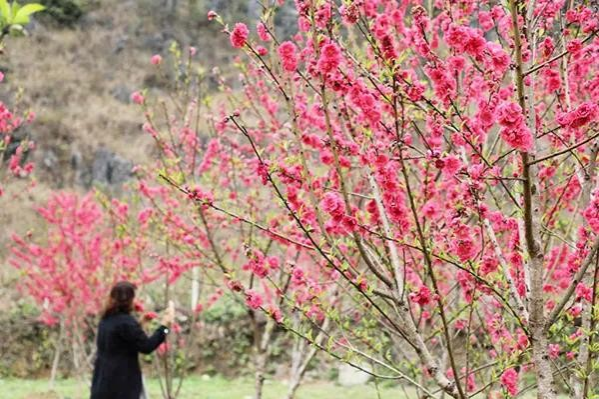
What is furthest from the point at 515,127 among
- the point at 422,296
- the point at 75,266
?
the point at 75,266

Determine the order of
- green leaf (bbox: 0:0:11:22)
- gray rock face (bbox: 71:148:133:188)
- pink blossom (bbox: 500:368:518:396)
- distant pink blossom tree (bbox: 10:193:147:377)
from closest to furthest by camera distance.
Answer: green leaf (bbox: 0:0:11:22) → pink blossom (bbox: 500:368:518:396) → distant pink blossom tree (bbox: 10:193:147:377) → gray rock face (bbox: 71:148:133:188)

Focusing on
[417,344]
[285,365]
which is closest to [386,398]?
[285,365]

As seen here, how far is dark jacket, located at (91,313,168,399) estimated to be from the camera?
3.86m

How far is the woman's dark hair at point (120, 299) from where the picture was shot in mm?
3895

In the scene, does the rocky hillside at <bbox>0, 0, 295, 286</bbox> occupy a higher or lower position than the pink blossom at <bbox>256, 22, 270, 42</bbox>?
higher

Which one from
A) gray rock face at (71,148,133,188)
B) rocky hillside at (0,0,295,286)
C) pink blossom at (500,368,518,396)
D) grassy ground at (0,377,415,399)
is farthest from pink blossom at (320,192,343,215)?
gray rock face at (71,148,133,188)

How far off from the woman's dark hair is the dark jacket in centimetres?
3

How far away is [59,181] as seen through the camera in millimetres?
22688

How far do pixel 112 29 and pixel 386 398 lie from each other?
27235mm

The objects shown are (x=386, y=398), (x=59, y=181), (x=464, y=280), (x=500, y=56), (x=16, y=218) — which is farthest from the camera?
(x=59, y=181)

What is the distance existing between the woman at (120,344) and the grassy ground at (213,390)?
4.84m

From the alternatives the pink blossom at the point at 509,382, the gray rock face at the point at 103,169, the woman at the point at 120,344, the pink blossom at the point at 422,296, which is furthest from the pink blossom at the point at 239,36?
the gray rock face at the point at 103,169

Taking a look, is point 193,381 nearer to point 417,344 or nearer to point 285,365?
point 285,365

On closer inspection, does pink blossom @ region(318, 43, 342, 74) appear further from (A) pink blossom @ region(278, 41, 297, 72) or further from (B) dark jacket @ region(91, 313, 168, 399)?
(B) dark jacket @ region(91, 313, 168, 399)
